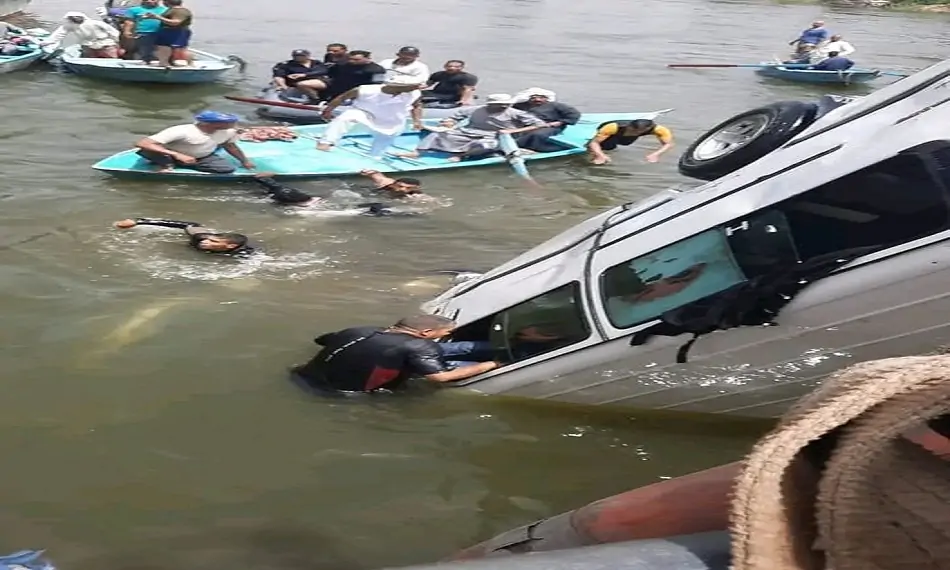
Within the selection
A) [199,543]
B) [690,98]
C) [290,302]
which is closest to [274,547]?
[199,543]

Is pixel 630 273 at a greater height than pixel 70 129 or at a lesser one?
greater

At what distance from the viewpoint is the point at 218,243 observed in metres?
9.19

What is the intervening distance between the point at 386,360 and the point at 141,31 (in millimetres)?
13706

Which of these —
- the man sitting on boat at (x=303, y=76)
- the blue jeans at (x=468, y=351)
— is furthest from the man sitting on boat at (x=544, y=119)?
the blue jeans at (x=468, y=351)

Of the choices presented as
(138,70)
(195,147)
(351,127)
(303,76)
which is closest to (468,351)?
(195,147)

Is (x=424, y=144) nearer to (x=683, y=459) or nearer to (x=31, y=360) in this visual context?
(x=31, y=360)

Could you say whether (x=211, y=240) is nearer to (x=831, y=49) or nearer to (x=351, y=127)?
(x=351, y=127)

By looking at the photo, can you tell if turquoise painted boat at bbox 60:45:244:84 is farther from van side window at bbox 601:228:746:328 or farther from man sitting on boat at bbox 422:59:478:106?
van side window at bbox 601:228:746:328

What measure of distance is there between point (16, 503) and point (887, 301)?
15.5 ft

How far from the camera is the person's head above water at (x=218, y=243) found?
30.1 ft

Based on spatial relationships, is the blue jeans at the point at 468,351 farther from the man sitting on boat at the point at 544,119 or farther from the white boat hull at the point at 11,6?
the white boat hull at the point at 11,6

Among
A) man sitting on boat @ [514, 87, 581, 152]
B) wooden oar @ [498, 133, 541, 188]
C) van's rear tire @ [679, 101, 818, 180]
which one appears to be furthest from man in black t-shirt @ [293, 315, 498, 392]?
man sitting on boat @ [514, 87, 581, 152]

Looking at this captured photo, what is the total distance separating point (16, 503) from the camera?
5078 mm

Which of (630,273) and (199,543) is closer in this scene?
(199,543)
